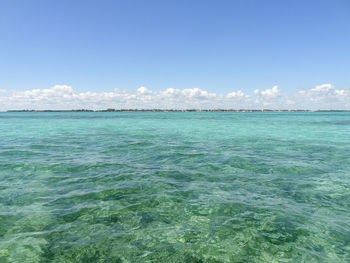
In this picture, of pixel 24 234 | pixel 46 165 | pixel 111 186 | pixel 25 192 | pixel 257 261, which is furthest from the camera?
pixel 46 165

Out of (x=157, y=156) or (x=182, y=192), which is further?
(x=157, y=156)

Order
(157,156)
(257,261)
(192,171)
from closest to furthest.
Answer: (257,261) < (192,171) < (157,156)

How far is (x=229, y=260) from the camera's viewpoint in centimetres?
566

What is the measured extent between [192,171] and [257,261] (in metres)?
8.12

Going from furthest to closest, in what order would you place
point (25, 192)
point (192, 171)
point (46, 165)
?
point (46, 165)
point (192, 171)
point (25, 192)

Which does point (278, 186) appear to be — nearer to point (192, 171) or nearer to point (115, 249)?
point (192, 171)

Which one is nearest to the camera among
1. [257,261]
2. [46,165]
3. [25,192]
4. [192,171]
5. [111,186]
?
[257,261]

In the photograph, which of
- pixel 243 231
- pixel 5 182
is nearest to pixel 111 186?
pixel 5 182

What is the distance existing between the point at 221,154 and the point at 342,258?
1320cm

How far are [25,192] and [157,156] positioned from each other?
999cm

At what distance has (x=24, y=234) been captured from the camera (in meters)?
6.68

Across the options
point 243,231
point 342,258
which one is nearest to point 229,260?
point 243,231

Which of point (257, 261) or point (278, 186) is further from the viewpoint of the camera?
point (278, 186)

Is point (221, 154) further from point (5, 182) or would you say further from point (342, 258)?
point (5, 182)
